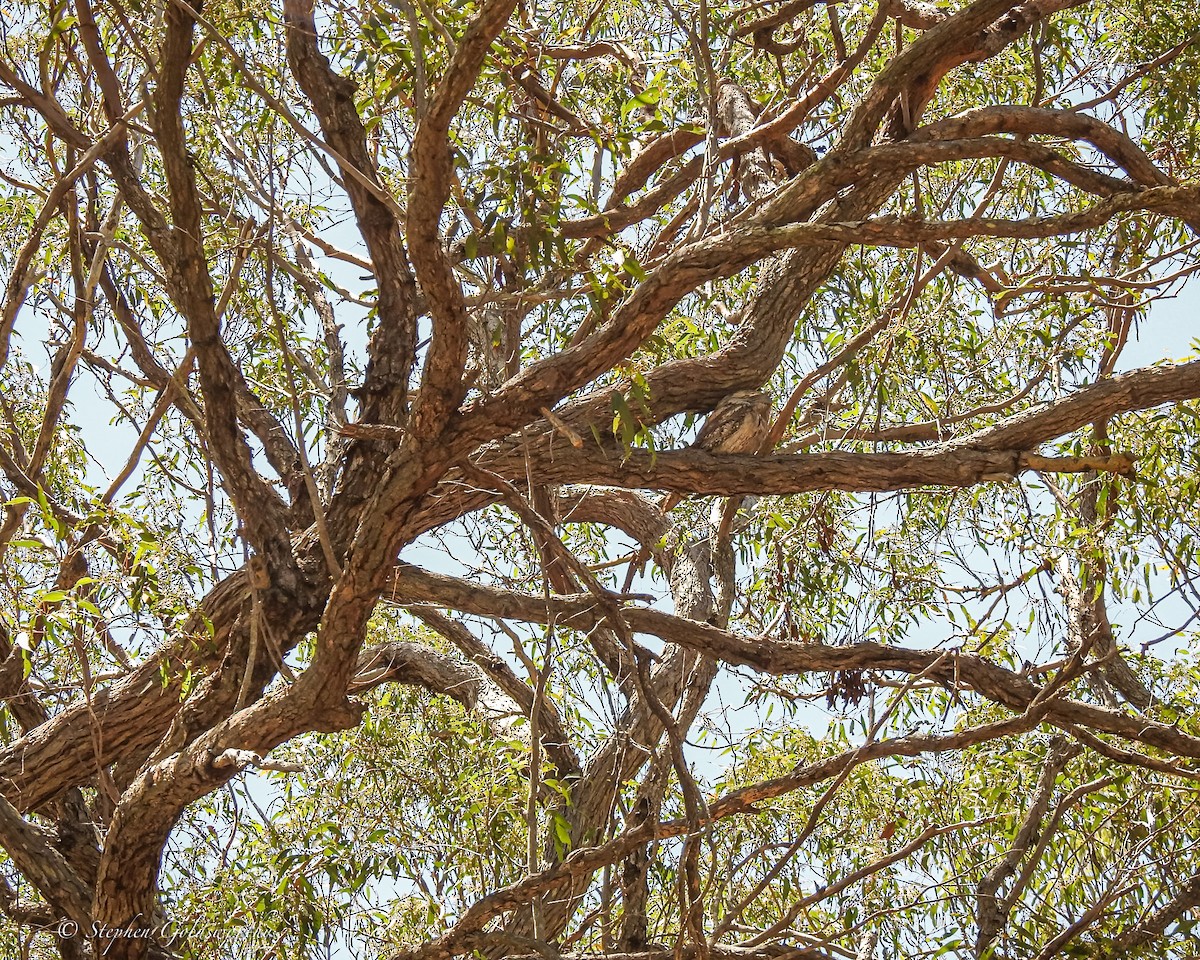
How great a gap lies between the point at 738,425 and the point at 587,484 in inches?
17.8

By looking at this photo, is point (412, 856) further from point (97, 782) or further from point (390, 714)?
point (97, 782)

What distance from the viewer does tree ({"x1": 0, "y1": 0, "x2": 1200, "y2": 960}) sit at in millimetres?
2773

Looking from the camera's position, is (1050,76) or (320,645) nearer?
(320,645)

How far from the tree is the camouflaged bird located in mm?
26

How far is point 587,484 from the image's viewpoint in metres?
3.34

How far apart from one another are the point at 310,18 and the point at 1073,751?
11.1ft

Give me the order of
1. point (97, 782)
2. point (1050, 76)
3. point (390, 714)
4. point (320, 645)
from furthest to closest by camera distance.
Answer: point (1050, 76) < point (390, 714) < point (97, 782) < point (320, 645)

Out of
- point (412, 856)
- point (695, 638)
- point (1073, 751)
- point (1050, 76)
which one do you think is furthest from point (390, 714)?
point (1050, 76)

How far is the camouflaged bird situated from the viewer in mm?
3326

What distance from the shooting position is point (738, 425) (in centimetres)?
335

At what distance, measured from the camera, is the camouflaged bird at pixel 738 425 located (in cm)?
333

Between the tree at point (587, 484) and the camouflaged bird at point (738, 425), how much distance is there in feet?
0.09

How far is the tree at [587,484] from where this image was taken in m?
2.77

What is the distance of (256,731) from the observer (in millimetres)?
2867
